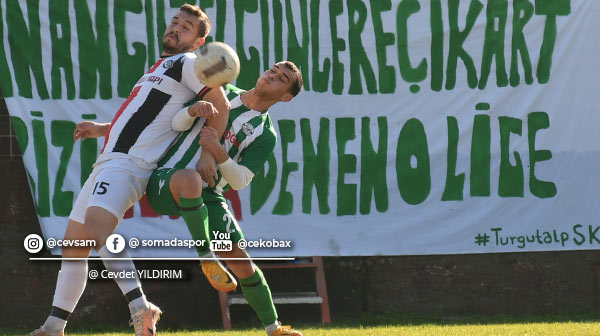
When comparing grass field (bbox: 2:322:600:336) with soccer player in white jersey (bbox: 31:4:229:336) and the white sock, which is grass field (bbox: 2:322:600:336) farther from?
soccer player in white jersey (bbox: 31:4:229:336)

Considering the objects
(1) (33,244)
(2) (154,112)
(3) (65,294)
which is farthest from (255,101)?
(1) (33,244)

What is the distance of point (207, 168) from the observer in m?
5.78

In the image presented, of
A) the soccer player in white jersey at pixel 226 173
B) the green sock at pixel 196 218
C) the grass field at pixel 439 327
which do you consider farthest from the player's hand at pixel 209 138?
the grass field at pixel 439 327

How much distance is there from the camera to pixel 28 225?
29.5ft

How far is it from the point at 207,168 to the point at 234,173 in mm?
184

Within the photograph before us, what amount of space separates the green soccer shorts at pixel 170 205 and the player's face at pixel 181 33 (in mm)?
704

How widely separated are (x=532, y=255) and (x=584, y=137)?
1137mm

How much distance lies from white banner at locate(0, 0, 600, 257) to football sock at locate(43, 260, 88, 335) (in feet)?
8.92

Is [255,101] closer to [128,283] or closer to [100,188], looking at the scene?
[100,188]

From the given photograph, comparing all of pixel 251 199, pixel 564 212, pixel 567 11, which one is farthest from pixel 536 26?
pixel 251 199

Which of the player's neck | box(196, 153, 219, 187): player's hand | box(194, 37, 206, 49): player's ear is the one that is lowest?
box(196, 153, 219, 187): player's hand

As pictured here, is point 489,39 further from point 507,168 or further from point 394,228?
point 394,228

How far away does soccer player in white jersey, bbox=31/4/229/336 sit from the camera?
5.65 meters

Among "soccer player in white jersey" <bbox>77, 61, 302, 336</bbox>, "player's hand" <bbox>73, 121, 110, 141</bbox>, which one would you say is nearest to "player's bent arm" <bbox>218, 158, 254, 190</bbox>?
"soccer player in white jersey" <bbox>77, 61, 302, 336</bbox>
